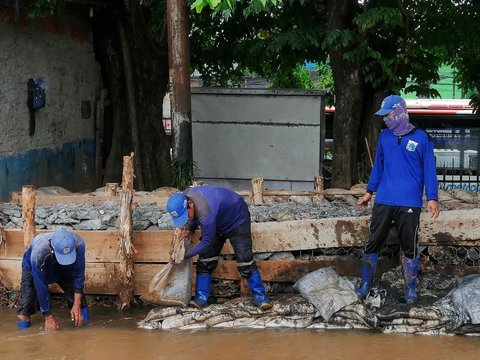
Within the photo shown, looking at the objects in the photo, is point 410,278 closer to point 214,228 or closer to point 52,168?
point 214,228

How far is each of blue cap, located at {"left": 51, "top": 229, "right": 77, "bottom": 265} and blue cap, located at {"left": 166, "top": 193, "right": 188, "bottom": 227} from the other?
35.2 inches

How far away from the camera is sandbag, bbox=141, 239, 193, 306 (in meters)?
7.36

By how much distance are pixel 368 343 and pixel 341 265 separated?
3.77ft

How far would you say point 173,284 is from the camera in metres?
7.38

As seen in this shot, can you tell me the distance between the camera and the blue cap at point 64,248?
6648mm

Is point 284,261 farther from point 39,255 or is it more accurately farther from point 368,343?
point 39,255

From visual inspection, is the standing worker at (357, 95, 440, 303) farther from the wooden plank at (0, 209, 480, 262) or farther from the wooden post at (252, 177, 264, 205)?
the wooden post at (252, 177, 264, 205)

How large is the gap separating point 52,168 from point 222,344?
6.96m

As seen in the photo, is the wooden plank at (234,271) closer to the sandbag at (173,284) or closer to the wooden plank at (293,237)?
the wooden plank at (293,237)

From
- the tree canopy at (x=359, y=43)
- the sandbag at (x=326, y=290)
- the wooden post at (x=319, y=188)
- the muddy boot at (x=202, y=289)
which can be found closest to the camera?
the sandbag at (x=326, y=290)

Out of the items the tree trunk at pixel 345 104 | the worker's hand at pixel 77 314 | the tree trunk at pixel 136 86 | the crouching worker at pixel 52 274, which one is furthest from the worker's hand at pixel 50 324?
the tree trunk at pixel 136 86

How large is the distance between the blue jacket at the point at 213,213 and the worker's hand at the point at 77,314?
110 cm

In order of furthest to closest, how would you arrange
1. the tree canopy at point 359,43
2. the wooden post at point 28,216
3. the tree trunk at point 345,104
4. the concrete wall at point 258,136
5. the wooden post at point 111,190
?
the concrete wall at point 258,136
the tree trunk at point 345,104
the tree canopy at point 359,43
the wooden post at point 111,190
the wooden post at point 28,216

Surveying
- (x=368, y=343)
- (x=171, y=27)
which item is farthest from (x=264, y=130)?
(x=368, y=343)
